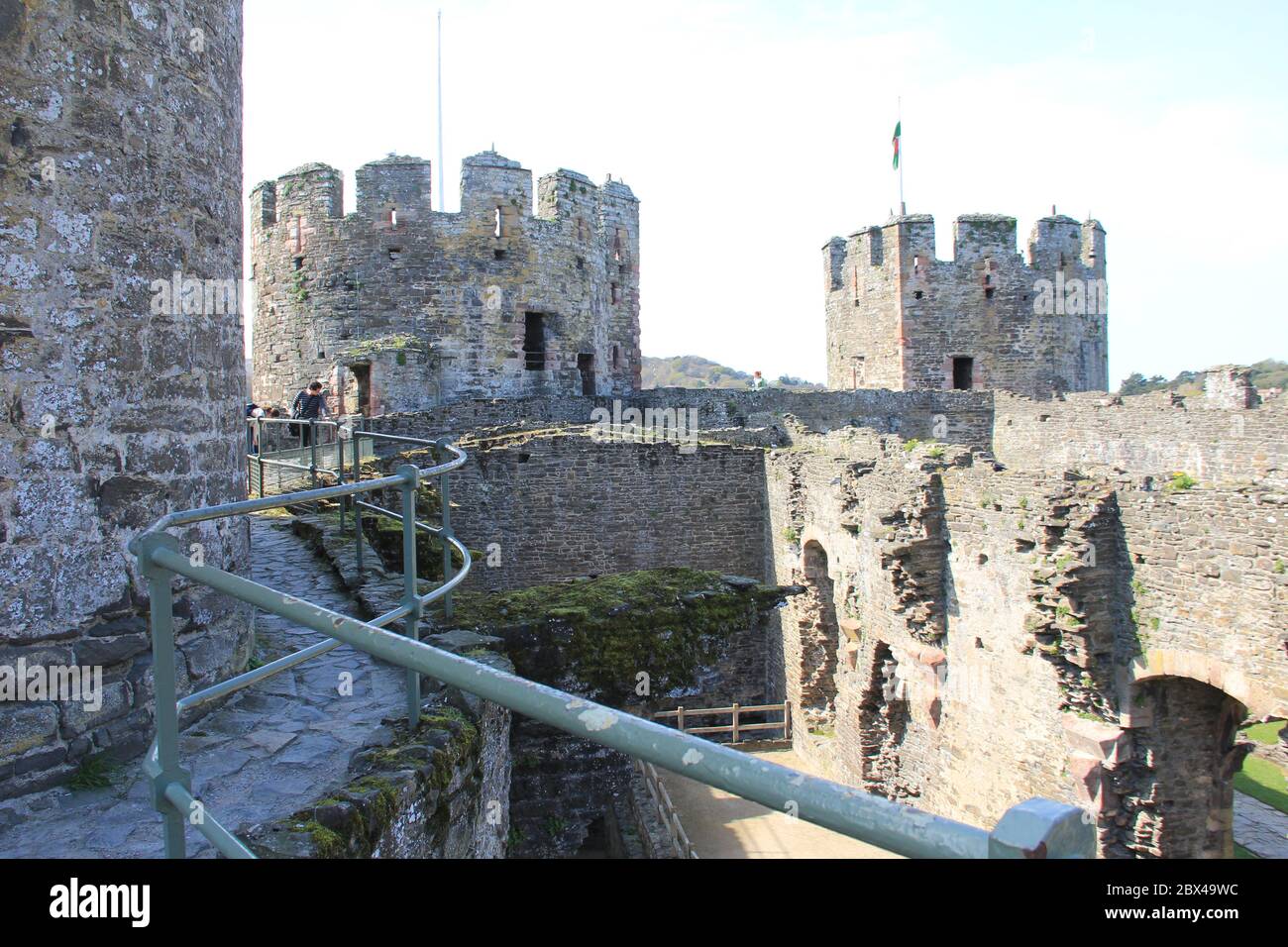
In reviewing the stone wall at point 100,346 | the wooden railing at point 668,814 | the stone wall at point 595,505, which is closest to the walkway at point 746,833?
the wooden railing at point 668,814

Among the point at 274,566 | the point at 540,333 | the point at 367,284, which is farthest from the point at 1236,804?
the point at 367,284

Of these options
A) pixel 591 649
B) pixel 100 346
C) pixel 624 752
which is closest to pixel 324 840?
pixel 624 752

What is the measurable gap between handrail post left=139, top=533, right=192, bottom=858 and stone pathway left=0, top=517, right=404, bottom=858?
71 centimetres

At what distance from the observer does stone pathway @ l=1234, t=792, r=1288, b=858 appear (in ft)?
33.9

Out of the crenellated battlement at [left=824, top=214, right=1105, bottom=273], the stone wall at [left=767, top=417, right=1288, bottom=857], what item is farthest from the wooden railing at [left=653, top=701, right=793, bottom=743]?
the crenellated battlement at [left=824, top=214, right=1105, bottom=273]

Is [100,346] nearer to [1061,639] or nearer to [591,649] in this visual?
[591,649]

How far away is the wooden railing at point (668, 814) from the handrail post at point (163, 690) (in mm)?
6923

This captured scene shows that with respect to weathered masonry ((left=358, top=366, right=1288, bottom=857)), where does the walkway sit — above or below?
below

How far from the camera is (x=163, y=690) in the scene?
84.8 inches

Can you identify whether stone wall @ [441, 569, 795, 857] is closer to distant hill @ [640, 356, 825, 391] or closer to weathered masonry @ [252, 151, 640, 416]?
weathered masonry @ [252, 151, 640, 416]

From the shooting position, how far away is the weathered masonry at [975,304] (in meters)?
26.0

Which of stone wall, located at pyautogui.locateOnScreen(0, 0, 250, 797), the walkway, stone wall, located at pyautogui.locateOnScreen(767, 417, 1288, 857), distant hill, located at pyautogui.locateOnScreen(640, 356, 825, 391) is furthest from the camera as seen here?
distant hill, located at pyautogui.locateOnScreen(640, 356, 825, 391)

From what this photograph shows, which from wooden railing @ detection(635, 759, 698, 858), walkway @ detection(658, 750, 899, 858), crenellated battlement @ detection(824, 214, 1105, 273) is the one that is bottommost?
walkway @ detection(658, 750, 899, 858)

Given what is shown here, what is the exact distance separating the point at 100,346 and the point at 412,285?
16.6 meters
